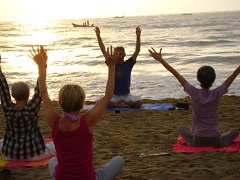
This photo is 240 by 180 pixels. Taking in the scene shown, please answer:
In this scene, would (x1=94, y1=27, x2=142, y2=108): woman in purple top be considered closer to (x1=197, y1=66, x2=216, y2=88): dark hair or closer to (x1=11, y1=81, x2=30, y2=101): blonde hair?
(x1=197, y1=66, x2=216, y2=88): dark hair

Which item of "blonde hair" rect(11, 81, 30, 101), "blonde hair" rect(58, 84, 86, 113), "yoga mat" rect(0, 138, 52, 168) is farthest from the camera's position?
"yoga mat" rect(0, 138, 52, 168)

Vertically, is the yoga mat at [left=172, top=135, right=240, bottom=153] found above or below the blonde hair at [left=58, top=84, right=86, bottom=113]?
below

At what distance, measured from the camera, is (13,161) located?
18.8ft

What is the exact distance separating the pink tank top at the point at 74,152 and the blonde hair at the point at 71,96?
6.7 inches

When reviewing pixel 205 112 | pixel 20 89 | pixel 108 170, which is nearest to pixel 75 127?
pixel 108 170

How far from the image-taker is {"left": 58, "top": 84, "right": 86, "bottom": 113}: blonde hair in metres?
3.52

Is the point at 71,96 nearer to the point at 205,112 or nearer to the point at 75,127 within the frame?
the point at 75,127

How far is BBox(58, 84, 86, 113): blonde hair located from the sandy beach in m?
1.77

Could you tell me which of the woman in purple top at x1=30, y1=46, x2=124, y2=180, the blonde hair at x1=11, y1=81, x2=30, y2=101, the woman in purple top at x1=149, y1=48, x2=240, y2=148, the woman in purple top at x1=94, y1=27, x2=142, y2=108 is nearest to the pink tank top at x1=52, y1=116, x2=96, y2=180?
the woman in purple top at x1=30, y1=46, x2=124, y2=180

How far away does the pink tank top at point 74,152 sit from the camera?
366cm

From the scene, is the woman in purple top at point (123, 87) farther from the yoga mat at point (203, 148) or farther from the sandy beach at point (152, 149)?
the yoga mat at point (203, 148)

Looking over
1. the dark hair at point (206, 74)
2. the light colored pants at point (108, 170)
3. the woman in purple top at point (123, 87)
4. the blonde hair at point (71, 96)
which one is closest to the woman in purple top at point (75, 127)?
the blonde hair at point (71, 96)

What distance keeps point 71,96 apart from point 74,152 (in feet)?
1.82

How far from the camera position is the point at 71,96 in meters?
3.53
